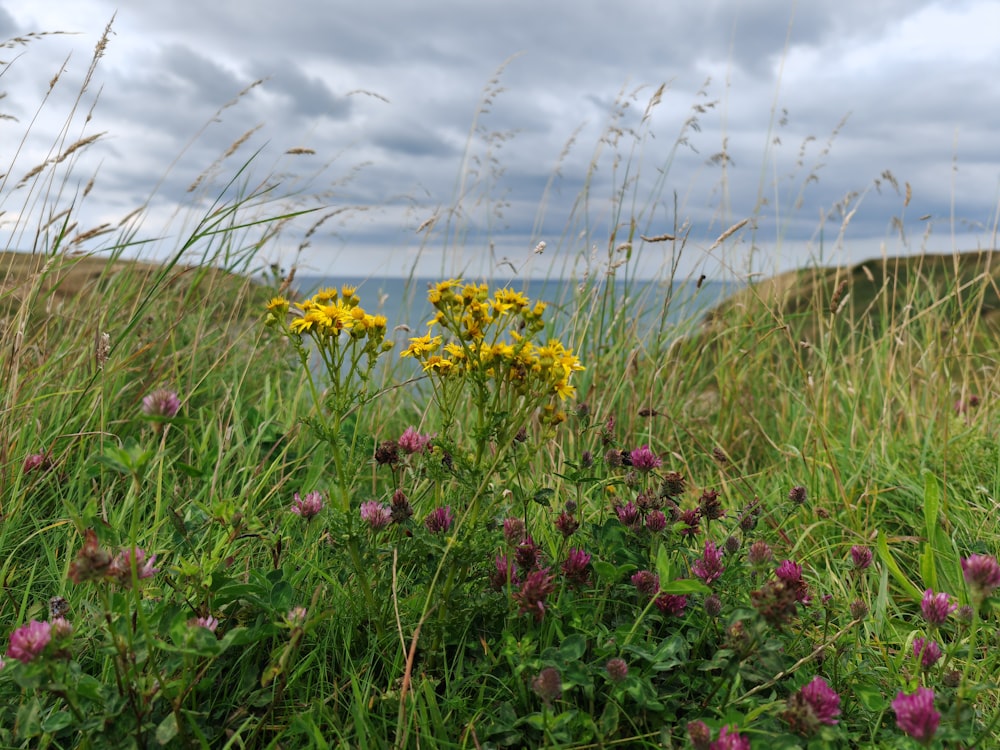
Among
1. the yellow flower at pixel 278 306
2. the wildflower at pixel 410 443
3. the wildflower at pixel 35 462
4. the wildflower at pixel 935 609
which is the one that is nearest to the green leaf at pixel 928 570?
the wildflower at pixel 935 609

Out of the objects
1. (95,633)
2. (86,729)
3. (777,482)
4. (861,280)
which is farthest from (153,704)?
(861,280)

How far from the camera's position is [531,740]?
4.45 feet

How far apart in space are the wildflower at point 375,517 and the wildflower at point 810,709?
82cm

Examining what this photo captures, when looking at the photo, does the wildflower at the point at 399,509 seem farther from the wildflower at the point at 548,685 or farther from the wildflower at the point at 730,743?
the wildflower at the point at 730,743

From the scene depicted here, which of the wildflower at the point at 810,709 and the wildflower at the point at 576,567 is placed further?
the wildflower at the point at 576,567

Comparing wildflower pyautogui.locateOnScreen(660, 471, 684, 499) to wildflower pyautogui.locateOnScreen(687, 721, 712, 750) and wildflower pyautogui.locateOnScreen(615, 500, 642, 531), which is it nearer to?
wildflower pyautogui.locateOnScreen(615, 500, 642, 531)

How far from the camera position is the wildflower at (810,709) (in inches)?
46.5

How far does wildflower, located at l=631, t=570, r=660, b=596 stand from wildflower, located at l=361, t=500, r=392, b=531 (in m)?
0.53

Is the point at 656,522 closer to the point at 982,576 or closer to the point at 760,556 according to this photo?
the point at 760,556

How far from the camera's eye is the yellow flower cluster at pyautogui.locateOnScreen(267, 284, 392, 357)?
1.49 metres

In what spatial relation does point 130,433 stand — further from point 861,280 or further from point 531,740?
point 861,280

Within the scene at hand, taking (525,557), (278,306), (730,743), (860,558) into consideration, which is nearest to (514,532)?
(525,557)

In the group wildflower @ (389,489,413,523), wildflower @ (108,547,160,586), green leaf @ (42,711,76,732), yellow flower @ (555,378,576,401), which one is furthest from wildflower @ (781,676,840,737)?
green leaf @ (42,711,76,732)

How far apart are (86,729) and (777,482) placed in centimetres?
240
